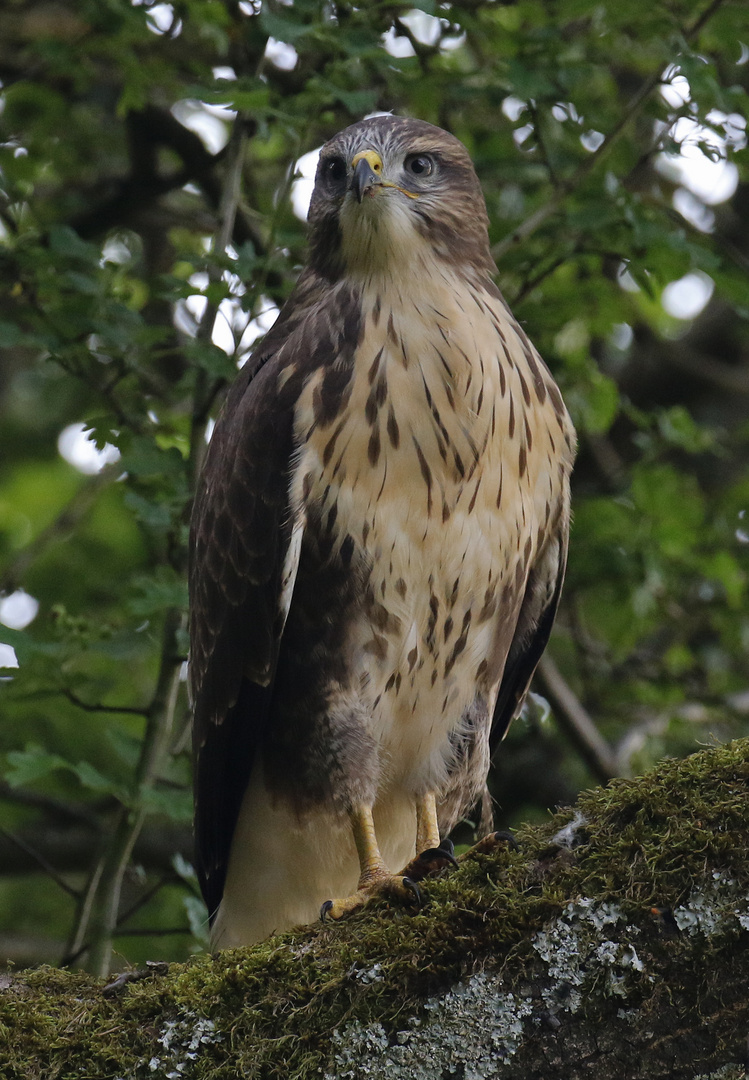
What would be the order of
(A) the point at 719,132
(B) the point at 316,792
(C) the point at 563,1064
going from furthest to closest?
(A) the point at 719,132
(B) the point at 316,792
(C) the point at 563,1064

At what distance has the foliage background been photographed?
4.30 meters

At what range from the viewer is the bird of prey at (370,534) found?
3568 millimetres

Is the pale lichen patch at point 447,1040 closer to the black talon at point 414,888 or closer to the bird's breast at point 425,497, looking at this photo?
the black talon at point 414,888

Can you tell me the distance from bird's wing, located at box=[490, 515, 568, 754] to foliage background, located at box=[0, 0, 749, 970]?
39.9 inches

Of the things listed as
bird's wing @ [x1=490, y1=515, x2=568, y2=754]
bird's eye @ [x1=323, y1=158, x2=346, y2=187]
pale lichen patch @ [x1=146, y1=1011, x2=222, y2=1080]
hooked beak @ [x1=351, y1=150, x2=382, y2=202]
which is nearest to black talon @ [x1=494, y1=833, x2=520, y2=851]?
pale lichen patch @ [x1=146, y1=1011, x2=222, y2=1080]

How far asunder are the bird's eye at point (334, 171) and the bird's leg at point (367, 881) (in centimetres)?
191

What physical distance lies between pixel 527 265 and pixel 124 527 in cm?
328

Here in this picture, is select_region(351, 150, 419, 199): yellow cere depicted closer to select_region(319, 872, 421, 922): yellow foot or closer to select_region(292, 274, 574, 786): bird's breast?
select_region(292, 274, 574, 786): bird's breast

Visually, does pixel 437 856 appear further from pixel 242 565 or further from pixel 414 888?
pixel 242 565

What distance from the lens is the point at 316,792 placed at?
12.1ft

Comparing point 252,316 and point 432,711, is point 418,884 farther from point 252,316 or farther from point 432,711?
point 252,316


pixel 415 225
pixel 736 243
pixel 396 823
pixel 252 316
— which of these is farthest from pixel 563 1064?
pixel 736 243

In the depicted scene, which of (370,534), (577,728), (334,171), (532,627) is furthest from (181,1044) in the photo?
(577,728)

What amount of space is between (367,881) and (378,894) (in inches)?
17.2
